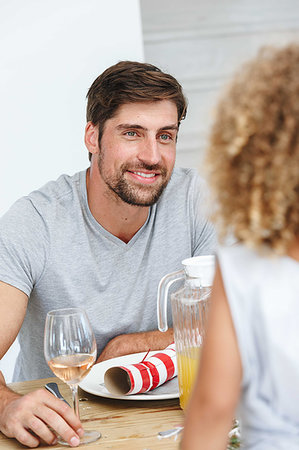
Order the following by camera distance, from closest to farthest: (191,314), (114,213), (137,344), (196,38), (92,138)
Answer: (191,314) < (137,344) < (114,213) < (92,138) < (196,38)

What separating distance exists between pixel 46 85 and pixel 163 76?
91cm

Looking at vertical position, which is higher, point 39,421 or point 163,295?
point 163,295

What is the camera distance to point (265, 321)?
0.68 meters

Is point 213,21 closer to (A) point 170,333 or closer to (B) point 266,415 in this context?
(A) point 170,333

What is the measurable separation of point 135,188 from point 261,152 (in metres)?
1.20

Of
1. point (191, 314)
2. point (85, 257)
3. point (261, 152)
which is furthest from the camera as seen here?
point (85, 257)

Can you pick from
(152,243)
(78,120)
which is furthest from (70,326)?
(78,120)

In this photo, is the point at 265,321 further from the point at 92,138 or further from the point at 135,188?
the point at 92,138

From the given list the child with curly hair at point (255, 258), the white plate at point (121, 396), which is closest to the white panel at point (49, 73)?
the white plate at point (121, 396)

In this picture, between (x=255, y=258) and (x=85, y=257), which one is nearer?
(x=255, y=258)

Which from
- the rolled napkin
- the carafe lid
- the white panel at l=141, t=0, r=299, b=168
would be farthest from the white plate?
the white panel at l=141, t=0, r=299, b=168

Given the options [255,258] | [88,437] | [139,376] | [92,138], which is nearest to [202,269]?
[139,376]

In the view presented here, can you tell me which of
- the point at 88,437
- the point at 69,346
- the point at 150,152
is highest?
the point at 150,152

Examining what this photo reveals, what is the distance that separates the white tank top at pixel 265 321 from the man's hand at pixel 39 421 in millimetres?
490
